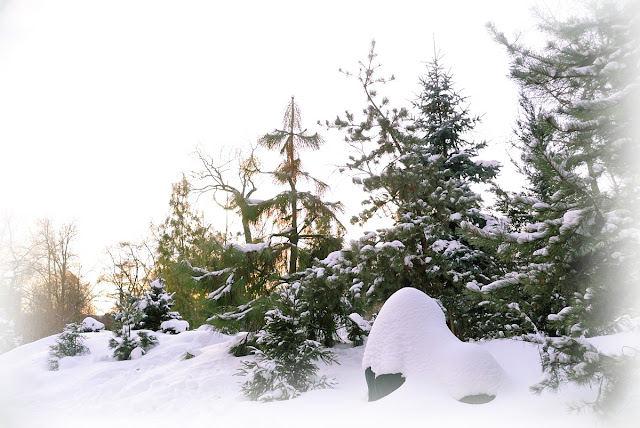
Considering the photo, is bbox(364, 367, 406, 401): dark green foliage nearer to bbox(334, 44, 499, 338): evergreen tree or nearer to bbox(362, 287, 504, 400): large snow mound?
bbox(362, 287, 504, 400): large snow mound

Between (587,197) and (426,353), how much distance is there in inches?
106

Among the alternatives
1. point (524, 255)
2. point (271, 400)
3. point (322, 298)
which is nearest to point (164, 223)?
point (322, 298)

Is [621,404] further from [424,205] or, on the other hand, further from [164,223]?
[164,223]

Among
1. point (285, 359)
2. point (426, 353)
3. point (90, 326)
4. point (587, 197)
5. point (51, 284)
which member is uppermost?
point (587, 197)

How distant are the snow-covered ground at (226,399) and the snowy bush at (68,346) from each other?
392mm

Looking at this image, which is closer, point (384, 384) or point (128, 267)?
point (384, 384)

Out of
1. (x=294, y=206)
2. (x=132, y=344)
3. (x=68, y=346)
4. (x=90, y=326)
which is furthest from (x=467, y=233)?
(x=90, y=326)

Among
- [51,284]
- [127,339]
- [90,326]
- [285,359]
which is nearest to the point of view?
[285,359]

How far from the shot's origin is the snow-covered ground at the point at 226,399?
3668 millimetres

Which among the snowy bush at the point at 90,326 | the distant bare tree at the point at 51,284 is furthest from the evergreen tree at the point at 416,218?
the snowy bush at the point at 90,326

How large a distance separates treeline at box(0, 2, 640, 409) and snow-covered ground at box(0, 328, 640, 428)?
355 millimetres

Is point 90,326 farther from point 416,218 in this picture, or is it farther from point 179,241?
point 416,218

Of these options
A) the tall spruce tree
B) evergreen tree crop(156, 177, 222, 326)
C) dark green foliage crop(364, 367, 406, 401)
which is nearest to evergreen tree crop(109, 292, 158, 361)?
evergreen tree crop(156, 177, 222, 326)

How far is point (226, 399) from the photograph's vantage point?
678 cm
